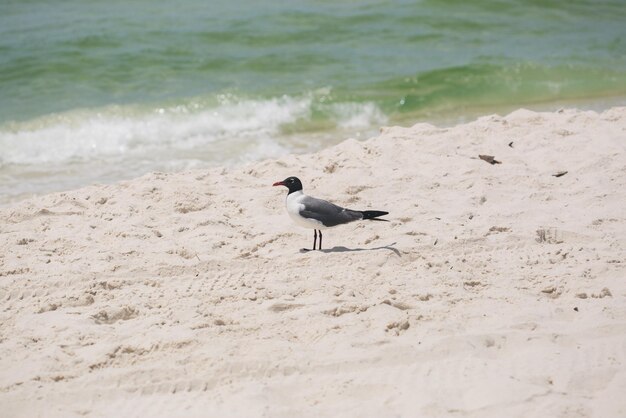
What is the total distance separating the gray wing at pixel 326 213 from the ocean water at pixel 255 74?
333cm

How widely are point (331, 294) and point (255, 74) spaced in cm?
728

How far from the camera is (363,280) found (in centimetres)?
445

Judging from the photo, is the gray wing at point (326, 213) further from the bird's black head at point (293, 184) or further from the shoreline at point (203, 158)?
the shoreline at point (203, 158)

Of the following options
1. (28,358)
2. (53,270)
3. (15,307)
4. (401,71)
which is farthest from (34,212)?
(401,71)

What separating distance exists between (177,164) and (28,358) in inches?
180

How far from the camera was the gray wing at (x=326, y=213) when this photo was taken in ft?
15.8

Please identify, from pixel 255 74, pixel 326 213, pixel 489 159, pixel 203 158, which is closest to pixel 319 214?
pixel 326 213

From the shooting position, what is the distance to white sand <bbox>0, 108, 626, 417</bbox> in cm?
337

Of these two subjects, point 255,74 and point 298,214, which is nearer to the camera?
point 298,214

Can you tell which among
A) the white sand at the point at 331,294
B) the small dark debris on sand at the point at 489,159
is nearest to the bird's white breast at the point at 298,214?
the white sand at the point at 331,294

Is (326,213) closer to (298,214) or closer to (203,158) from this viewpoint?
(298,214)

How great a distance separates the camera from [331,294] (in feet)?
14.0

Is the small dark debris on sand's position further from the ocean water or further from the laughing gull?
the ocean water

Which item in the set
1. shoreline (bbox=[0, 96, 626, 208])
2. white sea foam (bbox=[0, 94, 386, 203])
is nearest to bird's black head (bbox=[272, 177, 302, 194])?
shoreline (bbox=[0, 96, 626, 208])
